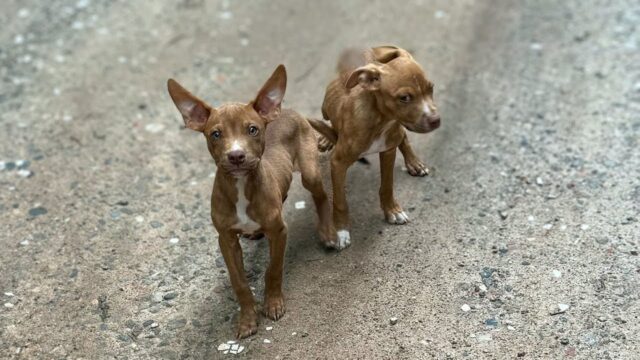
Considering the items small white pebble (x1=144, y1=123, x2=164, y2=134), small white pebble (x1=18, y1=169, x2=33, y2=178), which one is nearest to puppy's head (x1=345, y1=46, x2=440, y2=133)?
small white pebble (x1=144, y1=123, x2=164, y2=134)

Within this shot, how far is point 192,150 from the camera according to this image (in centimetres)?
698

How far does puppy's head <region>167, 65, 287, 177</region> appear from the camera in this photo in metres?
4.45

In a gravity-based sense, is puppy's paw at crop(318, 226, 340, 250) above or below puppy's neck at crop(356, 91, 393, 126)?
below

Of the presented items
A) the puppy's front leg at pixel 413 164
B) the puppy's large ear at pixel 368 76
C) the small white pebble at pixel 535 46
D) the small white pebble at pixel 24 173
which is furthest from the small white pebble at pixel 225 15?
the puppy's large ear at pixel 368 76

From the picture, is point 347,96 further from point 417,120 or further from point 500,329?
point 500,329

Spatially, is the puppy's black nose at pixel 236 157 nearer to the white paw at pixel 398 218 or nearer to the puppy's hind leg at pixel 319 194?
the puppy's hind leg at pixel 319 194

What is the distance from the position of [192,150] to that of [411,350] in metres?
3.04

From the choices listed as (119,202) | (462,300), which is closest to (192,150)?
(119,202)

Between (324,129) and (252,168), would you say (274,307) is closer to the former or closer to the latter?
(252,168)

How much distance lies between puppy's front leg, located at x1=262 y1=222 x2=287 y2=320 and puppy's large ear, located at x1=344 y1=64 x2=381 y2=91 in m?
1.04

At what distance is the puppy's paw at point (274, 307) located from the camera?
16.7 feet

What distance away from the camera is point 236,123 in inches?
177

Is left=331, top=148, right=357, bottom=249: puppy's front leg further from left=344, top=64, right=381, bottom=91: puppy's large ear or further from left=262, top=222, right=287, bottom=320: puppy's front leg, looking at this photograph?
left=262, top=222, right=287, bottom=320: puppy's front leg

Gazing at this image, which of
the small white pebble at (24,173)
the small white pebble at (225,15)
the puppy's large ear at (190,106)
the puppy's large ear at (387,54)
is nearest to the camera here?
the puppy's large ear at (190,106)
